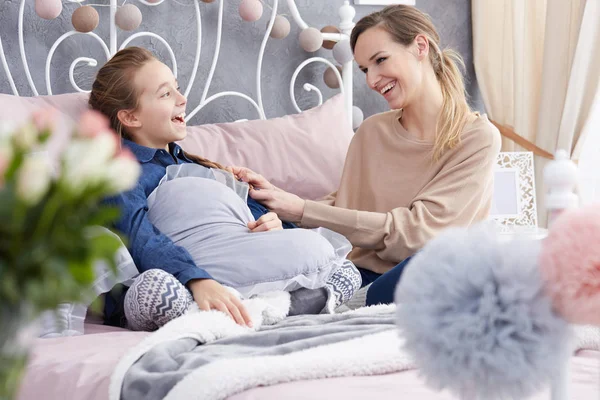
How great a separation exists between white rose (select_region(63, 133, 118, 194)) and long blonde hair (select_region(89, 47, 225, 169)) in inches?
59.6

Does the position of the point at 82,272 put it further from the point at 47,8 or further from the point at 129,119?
the point at 47,8

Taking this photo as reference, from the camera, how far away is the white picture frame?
2818mm

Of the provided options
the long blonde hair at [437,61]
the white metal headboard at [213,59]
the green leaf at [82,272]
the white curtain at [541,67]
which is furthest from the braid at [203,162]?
the green leaf at [82,272]

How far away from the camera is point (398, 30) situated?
89.0 inches

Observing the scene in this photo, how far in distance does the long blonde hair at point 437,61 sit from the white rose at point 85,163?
5.69 feet

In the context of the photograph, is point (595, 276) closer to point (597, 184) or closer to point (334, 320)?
point (334, 320)

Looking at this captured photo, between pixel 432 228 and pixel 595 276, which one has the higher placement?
pixel 595 276

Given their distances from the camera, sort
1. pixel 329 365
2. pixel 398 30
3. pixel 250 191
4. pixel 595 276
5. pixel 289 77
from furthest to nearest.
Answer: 1. pixel 289 77
2. pixel 398 30
3. pixel 250 191
4. pixel 329 365
5. pixel 595 276

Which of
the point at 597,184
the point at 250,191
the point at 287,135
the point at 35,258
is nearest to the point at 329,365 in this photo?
the point at 35,258

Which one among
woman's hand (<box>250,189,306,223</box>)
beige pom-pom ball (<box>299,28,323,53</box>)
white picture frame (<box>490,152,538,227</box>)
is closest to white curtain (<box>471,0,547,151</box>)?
white picture frame (<box>490,152,538,227</box>)

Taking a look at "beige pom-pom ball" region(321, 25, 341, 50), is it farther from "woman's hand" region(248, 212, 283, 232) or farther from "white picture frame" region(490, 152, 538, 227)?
"woman's hand" region(248, 212, 283, 232)

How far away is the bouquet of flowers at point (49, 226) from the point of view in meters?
0.48

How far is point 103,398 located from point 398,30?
1408mm

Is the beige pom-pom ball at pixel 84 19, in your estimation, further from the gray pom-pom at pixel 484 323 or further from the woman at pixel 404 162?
the gray pom-pom at pixel 484 323
